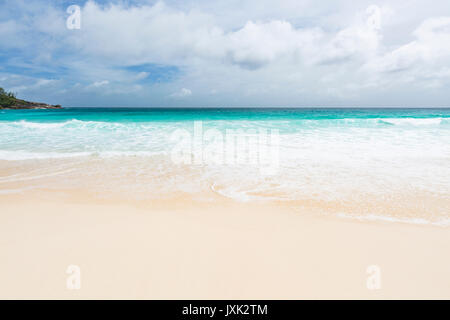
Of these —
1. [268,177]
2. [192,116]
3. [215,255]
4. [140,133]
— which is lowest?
[215,255]

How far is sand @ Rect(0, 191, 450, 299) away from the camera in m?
2.15

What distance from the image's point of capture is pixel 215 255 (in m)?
2.58

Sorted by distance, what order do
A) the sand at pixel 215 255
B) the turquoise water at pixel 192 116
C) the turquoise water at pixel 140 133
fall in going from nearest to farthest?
the sand at pixel 215 255, the turquoise water at pixel 140 133, the turquoise water at pixel 192 116

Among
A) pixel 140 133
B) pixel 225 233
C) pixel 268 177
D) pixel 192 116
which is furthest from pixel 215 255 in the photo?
pixel 192 116

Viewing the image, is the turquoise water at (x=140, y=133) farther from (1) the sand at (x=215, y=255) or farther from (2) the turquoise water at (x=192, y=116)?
(2) the turquoise water at (x=192, y=116)

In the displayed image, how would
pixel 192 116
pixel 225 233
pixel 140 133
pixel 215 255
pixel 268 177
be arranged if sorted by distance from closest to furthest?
pixel 215 255 < pixel 225 233 < pixel 268 177 < pixel 140 133 < pixel 192 116

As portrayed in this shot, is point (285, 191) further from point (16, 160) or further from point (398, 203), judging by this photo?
point (16, 160)

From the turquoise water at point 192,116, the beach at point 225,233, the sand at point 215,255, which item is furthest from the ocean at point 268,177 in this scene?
the turquoise water at point 192,116

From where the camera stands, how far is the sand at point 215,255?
215 centimetres

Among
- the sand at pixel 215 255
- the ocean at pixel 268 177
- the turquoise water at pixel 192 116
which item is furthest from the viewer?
the turquoise water at pixel 192 116

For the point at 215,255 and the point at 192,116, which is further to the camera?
the point at 192,116

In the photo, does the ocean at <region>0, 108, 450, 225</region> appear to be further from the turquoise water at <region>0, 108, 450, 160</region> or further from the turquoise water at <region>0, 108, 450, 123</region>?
the turquoise water at <region>0, 108, 450, 123</region>

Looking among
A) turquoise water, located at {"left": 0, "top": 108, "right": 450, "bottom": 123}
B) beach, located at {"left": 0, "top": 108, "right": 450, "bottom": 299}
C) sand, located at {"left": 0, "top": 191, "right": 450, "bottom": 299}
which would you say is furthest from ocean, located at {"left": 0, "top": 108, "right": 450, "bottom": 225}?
turquoise water, located at {"left": 0, "top": 108, "right": 450, "bottom": 123}

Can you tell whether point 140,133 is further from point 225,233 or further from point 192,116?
point 192,116
